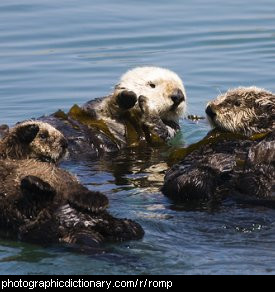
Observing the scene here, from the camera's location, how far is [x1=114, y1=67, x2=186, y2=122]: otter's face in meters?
9.07

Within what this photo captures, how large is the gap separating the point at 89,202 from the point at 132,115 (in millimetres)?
2957

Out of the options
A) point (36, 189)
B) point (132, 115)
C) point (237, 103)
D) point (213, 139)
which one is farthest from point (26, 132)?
point (132, 115)

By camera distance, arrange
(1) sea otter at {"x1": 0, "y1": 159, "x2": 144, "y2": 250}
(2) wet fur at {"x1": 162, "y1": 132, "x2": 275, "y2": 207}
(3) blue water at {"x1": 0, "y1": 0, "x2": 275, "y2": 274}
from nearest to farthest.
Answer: (3) blue water at {"x1": 0, "y1": 0, "x2": 275, "y2": 274} → (1) sea otter at {"x1": 0, "y1": 159, "x2": 144, "y2": 250} → (2) wet fur at {"x1": 162, "y1": 132, "x2": 275, "y2": 207}

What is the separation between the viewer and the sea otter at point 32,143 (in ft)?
24.0

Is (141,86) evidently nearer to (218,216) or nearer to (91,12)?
(218,216)

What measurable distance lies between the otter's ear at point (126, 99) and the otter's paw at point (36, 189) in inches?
99.1

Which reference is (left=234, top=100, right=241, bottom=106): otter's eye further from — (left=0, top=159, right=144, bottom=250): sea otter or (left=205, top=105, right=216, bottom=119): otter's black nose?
(left=0, top=159, right=144, bottom=250): sea otter

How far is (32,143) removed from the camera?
7723 millimetres

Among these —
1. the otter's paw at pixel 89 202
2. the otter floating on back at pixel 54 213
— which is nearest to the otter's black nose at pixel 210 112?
the otter floating on back at pixel 54 213

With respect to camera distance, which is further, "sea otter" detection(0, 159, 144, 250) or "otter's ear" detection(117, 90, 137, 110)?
"otter's ear" detection(117, 90, 137, 110)

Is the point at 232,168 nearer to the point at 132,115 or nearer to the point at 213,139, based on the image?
the point at 213,139

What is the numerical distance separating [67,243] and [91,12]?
919 cm

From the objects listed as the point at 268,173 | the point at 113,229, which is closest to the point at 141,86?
the point at 268,173

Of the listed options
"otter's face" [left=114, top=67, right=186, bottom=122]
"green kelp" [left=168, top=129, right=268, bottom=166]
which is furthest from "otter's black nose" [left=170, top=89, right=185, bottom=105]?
"green kelp" [left=168, top=129, right=268, bottom=166]
